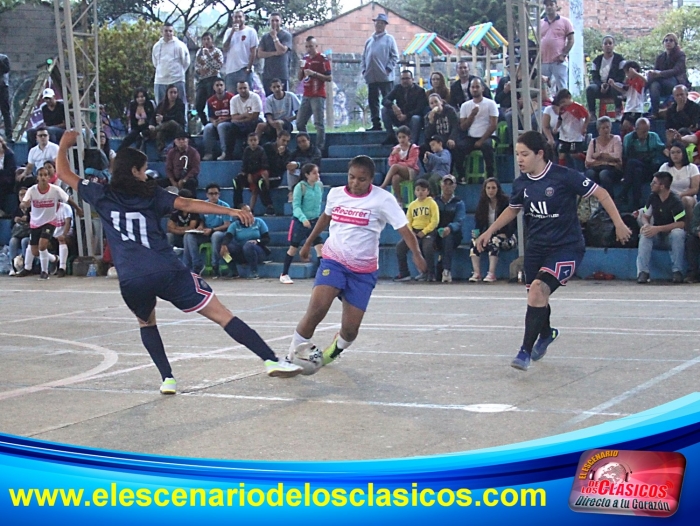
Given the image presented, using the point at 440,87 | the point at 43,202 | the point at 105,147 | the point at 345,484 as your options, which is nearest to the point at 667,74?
the point at 440,87

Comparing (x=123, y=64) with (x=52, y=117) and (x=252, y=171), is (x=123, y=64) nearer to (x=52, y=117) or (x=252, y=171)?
(x=52, y=117)

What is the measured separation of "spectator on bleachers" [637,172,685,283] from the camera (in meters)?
14.7

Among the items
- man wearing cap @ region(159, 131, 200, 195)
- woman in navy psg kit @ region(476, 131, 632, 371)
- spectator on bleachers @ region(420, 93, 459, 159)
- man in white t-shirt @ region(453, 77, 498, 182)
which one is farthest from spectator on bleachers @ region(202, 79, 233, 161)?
woman in navy psg kit @ region(476, 131, 632, 371)

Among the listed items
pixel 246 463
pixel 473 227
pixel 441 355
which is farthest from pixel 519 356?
pixel 473 227

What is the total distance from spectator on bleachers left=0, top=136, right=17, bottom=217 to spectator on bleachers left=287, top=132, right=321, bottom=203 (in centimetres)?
606

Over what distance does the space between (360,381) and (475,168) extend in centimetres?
1081

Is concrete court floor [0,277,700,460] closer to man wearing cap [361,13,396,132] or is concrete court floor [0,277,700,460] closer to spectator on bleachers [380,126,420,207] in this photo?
spectator on bleachers [380,126,420,207]

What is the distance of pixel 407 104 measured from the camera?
62.0 feet

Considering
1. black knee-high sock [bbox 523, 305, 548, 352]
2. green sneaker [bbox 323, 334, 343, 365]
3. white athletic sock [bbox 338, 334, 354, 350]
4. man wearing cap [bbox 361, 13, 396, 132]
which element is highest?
man wearing cap [bbox 361, 13, 396, 132]

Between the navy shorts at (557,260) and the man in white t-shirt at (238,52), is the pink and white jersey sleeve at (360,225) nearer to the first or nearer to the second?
the navy shorts at (557,260)

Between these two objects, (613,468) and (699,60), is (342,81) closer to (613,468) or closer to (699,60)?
(699,60)

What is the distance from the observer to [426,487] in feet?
5.77

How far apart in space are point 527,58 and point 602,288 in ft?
13.0

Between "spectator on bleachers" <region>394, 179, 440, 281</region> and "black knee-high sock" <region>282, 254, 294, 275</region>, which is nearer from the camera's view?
"spectator on bleachers" <region>394, 179, 440, 281</region>
